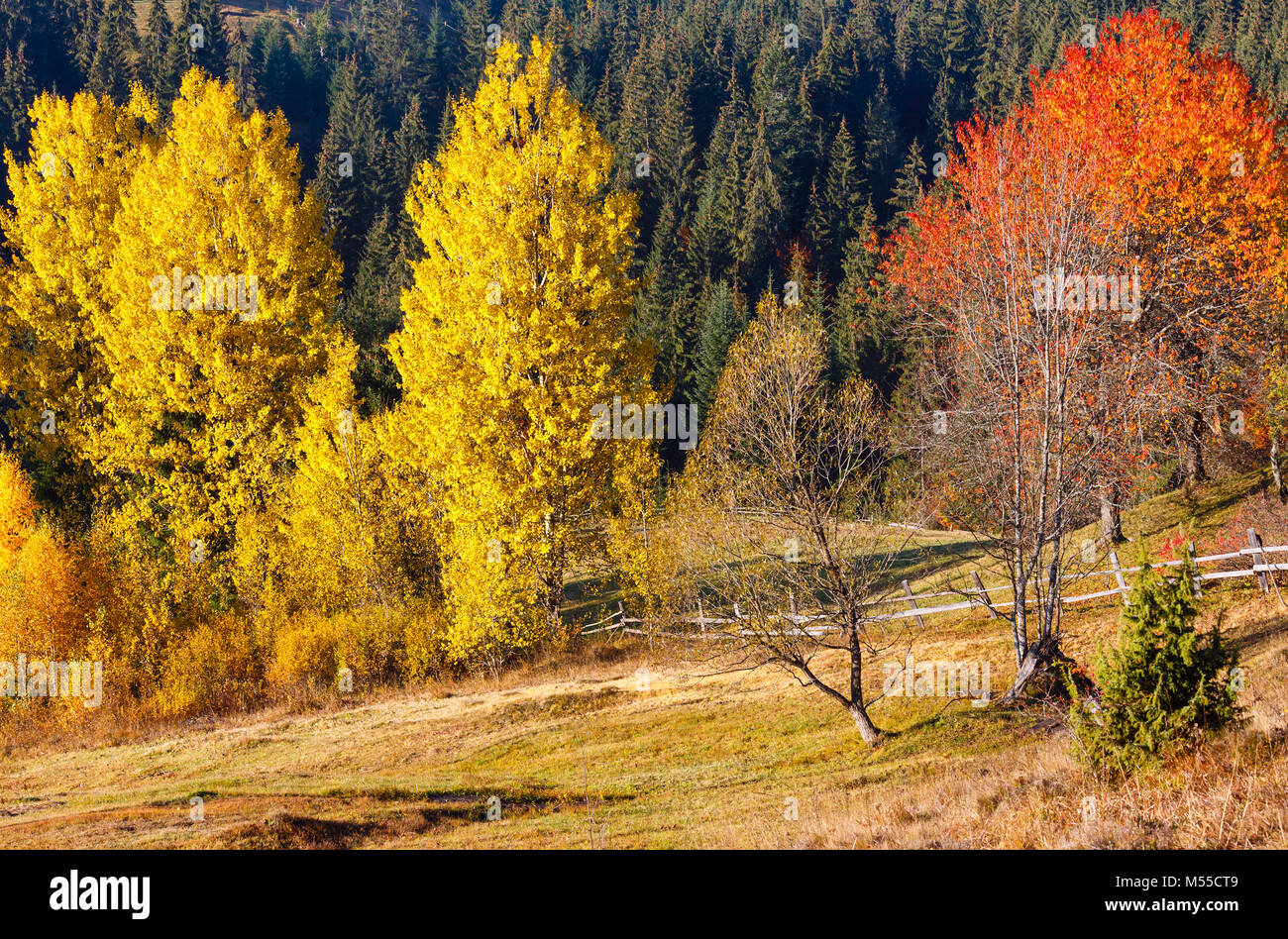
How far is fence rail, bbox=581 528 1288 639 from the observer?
16297 mm

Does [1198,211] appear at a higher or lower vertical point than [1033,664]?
higher

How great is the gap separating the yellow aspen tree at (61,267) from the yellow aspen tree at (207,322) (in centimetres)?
326

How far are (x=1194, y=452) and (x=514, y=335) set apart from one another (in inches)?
749

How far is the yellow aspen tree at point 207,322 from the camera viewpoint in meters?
26.1

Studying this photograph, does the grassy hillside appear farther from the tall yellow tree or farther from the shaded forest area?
the shaded forest area

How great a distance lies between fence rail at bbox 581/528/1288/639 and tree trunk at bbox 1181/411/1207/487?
14.2 feet

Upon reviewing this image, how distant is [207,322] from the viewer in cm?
2645

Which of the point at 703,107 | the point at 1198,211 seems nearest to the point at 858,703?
the point at 1198,211

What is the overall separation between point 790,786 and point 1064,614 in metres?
10.7

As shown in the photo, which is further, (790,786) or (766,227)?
(766,227)

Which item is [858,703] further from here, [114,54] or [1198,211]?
[114,54]
